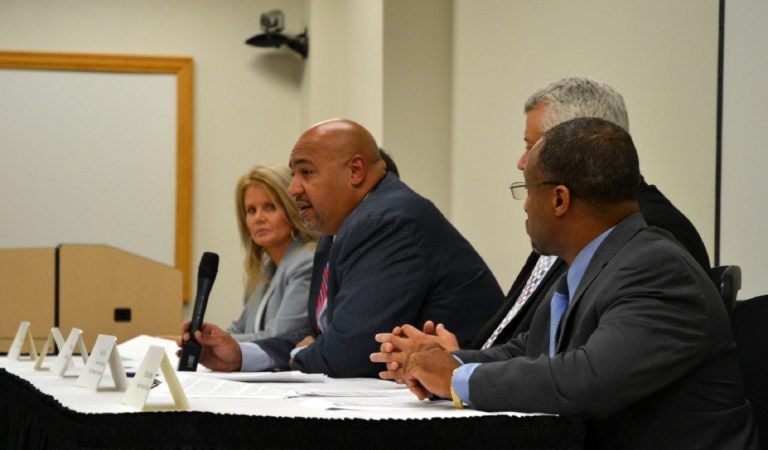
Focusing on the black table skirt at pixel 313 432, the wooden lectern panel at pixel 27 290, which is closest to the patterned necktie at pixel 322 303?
the black table skirt at pixel 313 432

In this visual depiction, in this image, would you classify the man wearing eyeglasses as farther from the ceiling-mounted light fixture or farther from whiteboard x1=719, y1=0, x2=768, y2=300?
the ceiling-mounted light fixture

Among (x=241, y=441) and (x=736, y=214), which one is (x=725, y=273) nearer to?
(x=736, y=214)

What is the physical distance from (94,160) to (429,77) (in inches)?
132

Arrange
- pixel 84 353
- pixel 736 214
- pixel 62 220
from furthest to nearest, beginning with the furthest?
pixel 62 220 < pixel 736 214 < pixel 84 353

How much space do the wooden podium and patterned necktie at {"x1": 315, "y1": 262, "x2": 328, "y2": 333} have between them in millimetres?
1962

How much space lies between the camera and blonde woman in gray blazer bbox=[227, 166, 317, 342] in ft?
11.5

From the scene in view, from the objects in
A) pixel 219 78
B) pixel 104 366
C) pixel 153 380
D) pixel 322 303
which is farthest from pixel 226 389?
pixel 219 78

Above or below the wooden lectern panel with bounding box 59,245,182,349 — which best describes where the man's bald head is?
above

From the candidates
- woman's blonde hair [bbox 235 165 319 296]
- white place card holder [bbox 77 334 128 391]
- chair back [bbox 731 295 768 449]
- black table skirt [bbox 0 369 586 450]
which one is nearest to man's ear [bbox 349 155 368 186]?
woman's blonde hair [bbox 235 165 319 296]

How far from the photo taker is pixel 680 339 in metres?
1.58

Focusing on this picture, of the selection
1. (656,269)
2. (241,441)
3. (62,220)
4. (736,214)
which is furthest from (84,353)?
(62,220)

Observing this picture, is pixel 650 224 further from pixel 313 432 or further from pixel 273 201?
pixel 273 201

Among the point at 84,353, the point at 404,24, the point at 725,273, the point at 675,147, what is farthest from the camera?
the point at 404,24

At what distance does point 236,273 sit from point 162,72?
153 centimetres
